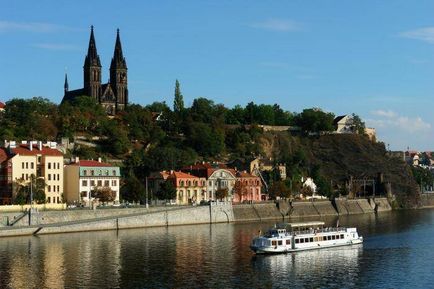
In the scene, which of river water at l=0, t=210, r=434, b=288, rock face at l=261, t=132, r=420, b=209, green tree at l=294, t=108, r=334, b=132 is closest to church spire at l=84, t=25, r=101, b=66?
rock face at l=261, t=132, r=420, b=209

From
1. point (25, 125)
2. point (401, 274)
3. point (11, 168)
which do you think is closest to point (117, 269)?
point (401, 274)

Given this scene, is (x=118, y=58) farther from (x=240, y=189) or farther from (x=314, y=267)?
(x=314, y=267)

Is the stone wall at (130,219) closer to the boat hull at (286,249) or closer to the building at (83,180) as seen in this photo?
the building at (83,180)

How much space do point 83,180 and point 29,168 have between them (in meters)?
9.44

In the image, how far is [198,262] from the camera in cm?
6531

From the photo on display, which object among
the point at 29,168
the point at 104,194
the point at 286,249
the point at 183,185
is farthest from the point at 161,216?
the point at 286,249

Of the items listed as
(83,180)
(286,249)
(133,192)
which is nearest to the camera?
(286,249)

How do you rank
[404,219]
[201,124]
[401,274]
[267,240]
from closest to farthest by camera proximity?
[401,274] → [267,240] → [404,219] → [201,124]

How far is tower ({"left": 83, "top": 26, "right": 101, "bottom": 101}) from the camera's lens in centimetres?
18370

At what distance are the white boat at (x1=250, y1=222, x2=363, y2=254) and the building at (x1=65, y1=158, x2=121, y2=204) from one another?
4007 cm

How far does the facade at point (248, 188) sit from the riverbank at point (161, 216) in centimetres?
974

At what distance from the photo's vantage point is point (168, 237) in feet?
282

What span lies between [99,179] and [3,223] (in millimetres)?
27934

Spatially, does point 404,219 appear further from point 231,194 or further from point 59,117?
point 59,117
